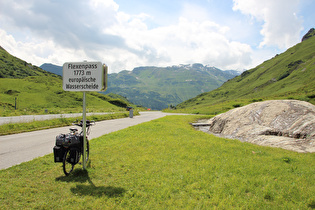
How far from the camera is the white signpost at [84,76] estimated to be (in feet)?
23.9

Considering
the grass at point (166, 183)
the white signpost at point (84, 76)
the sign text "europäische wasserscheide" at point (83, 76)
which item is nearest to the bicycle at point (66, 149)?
the white signpost at point (84, 76)

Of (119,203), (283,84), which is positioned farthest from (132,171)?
(283,84)

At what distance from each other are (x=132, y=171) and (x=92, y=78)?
426cm

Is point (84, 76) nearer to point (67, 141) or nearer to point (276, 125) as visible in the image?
point (67, 141)

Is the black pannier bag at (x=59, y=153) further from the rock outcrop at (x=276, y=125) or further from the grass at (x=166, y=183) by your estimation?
the rock outcrop at (x=276, y=125)

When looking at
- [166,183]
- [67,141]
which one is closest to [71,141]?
[67,141]

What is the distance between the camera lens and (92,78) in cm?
735

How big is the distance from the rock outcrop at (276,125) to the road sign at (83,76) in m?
12.4

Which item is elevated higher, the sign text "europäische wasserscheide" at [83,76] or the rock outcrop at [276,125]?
the sign text "europäische wasserscheide" at [83,76]

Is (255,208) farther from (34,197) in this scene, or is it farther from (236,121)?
(236,121)

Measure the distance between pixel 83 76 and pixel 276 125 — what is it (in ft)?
53.2

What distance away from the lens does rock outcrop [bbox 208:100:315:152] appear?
1233cm

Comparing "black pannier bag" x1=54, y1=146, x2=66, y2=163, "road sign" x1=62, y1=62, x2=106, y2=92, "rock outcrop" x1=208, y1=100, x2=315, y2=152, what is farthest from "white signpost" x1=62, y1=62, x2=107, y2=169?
"rock outcrop" x1=208, y1=100, x2=315, y2=152

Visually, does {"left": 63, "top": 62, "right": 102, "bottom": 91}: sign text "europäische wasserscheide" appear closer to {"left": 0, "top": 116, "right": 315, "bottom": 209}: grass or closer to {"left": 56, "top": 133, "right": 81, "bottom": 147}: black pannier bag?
{"left": 56, "top": 133, "right": 81, "bottom": 147}: black pannier bag
